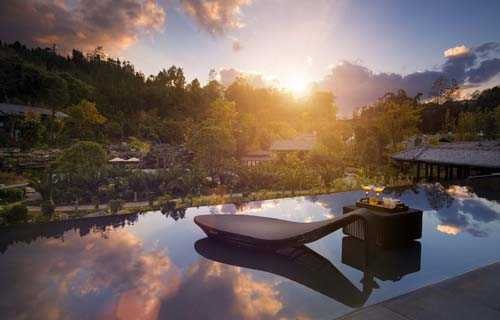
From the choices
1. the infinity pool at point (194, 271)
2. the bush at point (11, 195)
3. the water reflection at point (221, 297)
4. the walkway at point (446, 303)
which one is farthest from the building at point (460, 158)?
the bush at point (11, 195)

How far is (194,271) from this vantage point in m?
3.69

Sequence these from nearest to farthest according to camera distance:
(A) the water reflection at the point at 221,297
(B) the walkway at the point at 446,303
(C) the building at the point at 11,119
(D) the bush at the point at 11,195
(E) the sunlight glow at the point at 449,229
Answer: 1. (B) the walkway at the point at 446,303
2. (A) the water reflection at the point at 221,297
3. (E) the sunlight glow at the point at 449,229
4. (D) the bush at the point at 11,195
5. (C) the building at the point at 11,119

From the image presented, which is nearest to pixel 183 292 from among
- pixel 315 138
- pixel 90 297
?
pixel 90 297

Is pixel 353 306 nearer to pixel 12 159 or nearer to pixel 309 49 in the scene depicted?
pixel 309 49

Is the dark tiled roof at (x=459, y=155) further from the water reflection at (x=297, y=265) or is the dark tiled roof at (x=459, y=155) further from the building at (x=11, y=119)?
the building at (x=11, y=119)

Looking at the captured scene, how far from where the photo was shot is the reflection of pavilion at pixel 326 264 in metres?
3.31

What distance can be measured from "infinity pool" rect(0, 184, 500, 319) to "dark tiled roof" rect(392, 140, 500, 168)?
27.1ft

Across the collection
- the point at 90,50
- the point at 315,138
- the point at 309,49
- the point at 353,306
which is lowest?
the point at 353,306

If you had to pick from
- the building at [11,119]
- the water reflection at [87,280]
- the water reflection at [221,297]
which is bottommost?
the water reflection at [221,297]

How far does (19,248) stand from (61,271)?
1264 millimetres

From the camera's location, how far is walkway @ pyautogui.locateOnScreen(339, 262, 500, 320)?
2.61 metres

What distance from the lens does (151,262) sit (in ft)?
12.9

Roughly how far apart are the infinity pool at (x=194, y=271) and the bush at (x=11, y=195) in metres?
7.49

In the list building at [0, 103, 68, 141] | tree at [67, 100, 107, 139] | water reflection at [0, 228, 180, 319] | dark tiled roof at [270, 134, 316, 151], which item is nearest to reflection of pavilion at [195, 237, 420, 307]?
water reflection at [0, 228, 180, 319]
